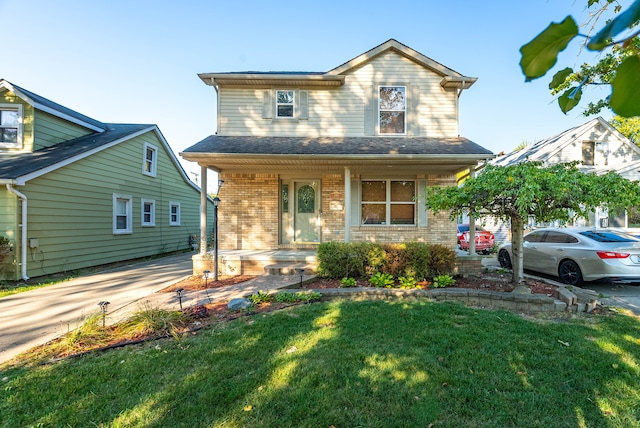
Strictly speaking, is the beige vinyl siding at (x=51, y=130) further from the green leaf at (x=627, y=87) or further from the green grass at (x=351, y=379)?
the green leaf at (x=627, y=87)

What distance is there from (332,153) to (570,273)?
6286mm

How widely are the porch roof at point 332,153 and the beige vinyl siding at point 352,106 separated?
0.36 metres

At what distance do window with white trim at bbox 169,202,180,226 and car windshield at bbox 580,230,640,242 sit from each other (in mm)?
14832

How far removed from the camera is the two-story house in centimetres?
933

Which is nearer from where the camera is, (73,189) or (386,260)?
(386,260)

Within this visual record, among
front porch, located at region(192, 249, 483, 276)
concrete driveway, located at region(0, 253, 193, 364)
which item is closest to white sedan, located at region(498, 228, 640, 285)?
front porch, located at region(192, 249, 483, 276)

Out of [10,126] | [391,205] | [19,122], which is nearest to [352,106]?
[391,205]

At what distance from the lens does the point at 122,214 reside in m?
11.2

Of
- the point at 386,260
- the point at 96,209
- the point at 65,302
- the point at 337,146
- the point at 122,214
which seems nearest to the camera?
the point at 65,302

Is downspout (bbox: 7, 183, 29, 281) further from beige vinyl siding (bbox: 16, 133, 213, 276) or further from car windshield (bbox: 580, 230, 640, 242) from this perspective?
car windshield (bbox: 580, 230, 640, 242)

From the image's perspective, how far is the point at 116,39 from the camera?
9078 mm

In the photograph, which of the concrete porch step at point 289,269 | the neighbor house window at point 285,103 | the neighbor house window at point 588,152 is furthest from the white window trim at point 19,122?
the neighbor house window at point 588,152

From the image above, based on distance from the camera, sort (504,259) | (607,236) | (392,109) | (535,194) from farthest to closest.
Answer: (392,109) < (504,259) < (607,236) < (535,194)

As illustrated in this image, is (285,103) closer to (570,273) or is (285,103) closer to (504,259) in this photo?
(504,259)
